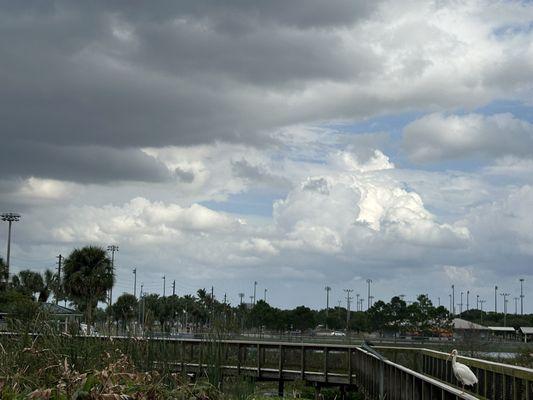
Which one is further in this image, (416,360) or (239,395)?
(416,360)

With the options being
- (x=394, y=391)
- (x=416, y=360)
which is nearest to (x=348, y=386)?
(x=416, y=360)

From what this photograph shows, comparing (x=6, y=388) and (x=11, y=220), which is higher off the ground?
(x=11, y=220)

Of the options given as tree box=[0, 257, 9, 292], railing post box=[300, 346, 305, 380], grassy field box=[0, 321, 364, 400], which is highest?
tree box=[0, 257, 9, 292]

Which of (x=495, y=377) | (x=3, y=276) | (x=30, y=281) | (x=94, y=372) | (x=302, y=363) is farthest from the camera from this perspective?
(x=30, y=281)

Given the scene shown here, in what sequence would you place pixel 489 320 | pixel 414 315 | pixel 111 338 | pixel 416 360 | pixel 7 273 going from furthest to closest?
pixel 489 320 < pixel 414 315 < pixel 7 273 < pixel 416 360 < pixel 111 338

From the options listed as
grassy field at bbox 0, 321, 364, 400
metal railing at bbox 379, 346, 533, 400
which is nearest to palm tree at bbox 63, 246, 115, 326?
metal railing at bbox 379, 346, 533, 400

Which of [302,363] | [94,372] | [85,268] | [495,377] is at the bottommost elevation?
[302,363]

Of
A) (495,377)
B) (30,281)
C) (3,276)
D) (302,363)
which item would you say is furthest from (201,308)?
(495,377)

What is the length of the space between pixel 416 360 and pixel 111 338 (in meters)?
14.1

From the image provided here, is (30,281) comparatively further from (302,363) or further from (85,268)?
(302,363)

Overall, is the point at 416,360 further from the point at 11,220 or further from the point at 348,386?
the point at 11,220

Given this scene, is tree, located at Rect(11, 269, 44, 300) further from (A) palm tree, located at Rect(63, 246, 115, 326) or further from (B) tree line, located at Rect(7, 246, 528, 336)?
(A) palm tree, located at Rect(63, 246, 115, 326)

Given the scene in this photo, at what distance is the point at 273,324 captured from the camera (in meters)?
122

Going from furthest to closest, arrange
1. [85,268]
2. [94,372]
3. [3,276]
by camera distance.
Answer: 1. [3,276]
2. [85,268]
3. [94,372]
